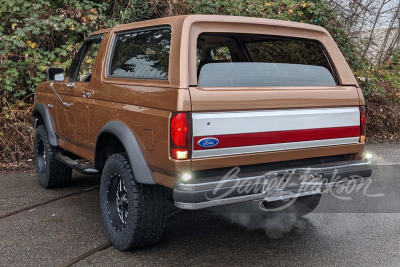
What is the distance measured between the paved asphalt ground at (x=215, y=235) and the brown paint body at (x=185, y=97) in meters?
0.78

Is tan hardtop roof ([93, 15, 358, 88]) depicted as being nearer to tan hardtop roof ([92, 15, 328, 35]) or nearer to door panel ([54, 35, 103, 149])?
tan hardtop roof ([92, 15, 328, 35])

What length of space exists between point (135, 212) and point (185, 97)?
1050mm

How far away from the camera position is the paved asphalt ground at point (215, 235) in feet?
12.1

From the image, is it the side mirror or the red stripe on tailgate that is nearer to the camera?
the red stripe on tailgate

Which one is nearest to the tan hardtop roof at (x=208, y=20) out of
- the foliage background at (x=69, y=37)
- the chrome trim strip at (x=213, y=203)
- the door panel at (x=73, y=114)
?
the door panel at (x=73, y=114)

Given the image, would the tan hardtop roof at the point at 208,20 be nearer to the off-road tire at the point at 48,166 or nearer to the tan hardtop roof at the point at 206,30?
the tan hardtop roof at the point at 206,30

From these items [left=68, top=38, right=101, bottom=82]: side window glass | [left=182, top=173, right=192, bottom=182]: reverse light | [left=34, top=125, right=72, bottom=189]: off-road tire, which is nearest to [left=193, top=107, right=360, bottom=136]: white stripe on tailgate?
[left=182, top=173, right=192, bottom=182]: reverse light

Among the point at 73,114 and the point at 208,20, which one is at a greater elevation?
the point at 208,20

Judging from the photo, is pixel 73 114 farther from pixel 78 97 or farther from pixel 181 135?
pixel 181 135

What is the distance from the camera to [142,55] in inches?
156

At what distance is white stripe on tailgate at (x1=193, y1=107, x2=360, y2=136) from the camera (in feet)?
10.5

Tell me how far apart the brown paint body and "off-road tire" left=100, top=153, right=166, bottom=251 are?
0.90 feet

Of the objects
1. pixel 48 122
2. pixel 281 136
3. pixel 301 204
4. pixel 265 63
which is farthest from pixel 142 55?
pixel 301 204

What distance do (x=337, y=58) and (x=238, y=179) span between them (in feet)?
5.63
